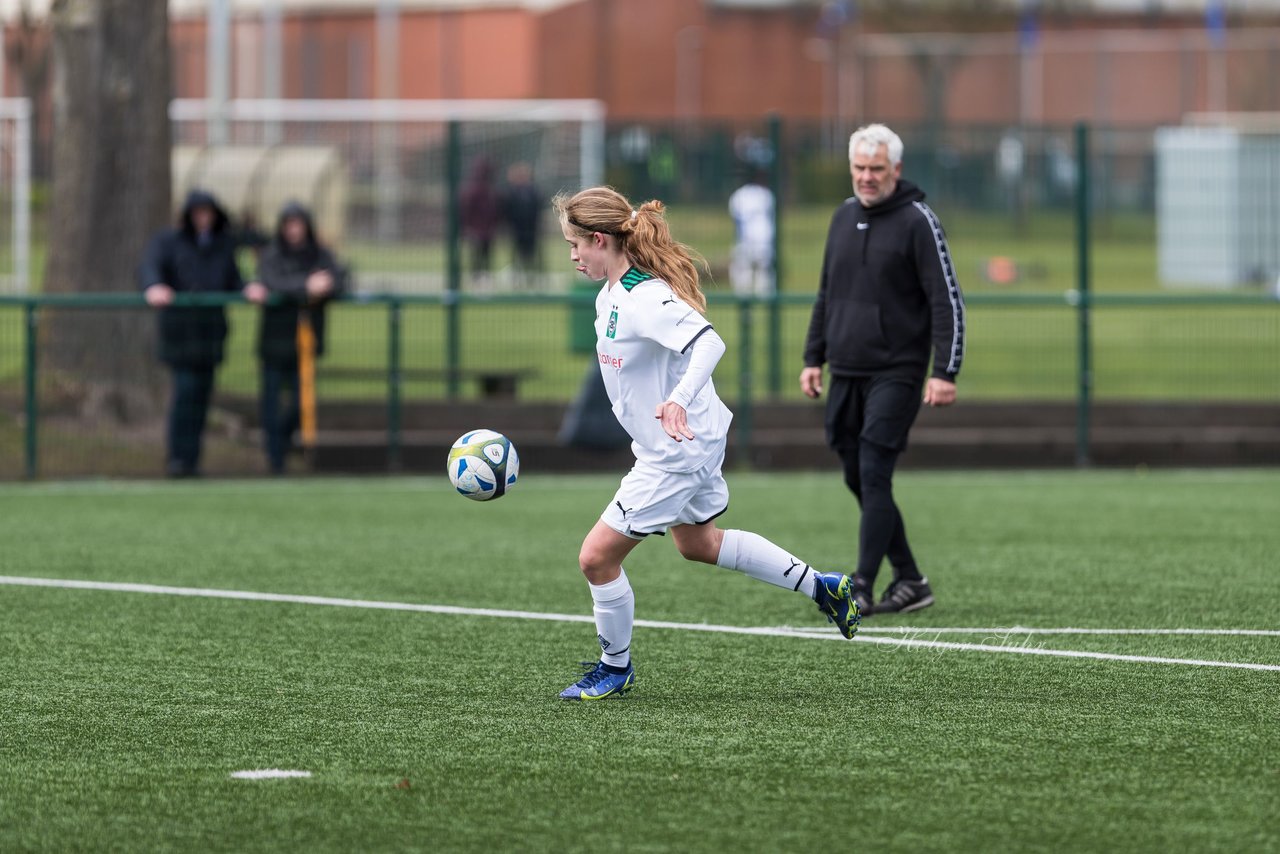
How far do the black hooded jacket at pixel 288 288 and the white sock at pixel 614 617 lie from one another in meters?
8.43

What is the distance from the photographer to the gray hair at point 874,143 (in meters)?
8.51

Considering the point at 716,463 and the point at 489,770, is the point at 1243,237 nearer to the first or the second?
the point at 716,463

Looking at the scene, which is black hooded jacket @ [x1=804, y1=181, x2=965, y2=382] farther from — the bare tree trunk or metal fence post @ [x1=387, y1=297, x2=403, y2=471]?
the bare tree trunk

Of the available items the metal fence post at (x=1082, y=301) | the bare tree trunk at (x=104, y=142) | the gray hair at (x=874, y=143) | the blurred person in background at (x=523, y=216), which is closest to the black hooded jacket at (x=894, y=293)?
the gray hair at (x=874, y=143)

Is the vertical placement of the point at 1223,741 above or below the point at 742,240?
below

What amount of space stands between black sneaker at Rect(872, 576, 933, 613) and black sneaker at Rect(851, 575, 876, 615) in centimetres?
6

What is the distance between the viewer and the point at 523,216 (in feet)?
69.5

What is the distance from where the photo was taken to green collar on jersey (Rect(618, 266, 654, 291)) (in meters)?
6.68

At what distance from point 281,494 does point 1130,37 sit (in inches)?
1769

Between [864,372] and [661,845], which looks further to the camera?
[864,372]

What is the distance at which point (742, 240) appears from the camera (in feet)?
64.1

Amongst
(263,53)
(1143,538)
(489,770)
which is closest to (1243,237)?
(1143,538)

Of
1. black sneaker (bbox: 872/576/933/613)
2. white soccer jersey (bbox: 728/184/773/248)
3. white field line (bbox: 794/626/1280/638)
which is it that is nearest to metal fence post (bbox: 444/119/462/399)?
white soccer jersey (bbox: 728/184/773/248)

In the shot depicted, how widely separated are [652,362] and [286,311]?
857 cm
